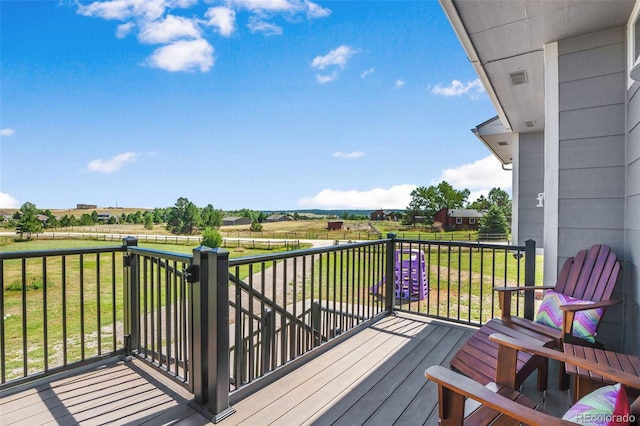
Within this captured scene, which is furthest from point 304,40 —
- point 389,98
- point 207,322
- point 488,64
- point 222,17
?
point 207,322

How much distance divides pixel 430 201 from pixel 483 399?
32.2m

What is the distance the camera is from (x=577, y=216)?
2748mm

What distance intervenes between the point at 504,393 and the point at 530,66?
347 cm

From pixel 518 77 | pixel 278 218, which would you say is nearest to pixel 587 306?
pixel 518 77

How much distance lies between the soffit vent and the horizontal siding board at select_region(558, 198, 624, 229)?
1735mm

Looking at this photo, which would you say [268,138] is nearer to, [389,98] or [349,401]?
[389,98]

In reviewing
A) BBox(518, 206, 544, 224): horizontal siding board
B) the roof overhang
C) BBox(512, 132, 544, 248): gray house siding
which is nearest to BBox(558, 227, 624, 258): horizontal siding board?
the roof overhang

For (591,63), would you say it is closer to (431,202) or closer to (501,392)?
(501,392)

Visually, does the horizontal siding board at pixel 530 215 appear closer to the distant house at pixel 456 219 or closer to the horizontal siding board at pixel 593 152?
the horizontal siding board at pixel 593 152

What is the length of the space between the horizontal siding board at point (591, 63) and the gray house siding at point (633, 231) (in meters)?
0.35

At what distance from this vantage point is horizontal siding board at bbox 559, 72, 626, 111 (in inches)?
102

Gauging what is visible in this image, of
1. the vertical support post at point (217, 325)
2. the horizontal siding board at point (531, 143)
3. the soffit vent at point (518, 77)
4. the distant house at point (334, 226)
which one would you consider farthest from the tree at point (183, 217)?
the vertical support post at point (217, 325)

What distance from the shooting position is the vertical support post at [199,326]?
183 cm

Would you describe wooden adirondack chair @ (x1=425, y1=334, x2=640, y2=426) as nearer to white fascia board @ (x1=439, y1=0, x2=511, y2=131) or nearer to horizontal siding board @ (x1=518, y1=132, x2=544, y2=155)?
white fascia board @ (x1=439, y1=0, x2=511, y2=131)
